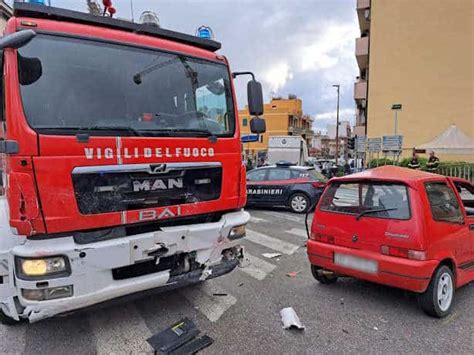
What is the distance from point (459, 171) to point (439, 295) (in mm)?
14123

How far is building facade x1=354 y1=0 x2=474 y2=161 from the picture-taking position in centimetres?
2248

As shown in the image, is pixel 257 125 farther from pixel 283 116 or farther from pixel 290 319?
pixel 283 116

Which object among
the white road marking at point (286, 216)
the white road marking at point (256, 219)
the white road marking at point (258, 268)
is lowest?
the white road marking at point (286, 216)

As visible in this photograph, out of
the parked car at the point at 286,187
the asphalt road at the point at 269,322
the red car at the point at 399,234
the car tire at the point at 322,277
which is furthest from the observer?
the parked car at the point at 286,187

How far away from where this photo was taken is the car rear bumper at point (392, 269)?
3.61 meters

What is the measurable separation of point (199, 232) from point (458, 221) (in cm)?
310

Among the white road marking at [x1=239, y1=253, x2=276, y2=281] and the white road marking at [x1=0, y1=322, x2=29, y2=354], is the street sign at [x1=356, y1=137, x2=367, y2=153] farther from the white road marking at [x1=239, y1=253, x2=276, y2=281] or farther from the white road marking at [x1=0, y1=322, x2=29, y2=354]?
the white road marking at [x1=0, y1=322, x2=29, y2=354]

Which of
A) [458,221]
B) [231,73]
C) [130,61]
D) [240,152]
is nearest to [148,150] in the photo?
[130,61]

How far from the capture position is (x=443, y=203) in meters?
4.13

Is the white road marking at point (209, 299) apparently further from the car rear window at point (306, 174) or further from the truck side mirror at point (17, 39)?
the car rear window at point (306, 174)

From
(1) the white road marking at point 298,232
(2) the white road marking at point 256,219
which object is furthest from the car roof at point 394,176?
(2) the white road marking at point 256,219

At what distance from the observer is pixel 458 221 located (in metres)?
4.20

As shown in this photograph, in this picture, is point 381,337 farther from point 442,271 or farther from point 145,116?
point 145,116

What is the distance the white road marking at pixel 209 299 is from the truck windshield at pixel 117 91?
2.01 meters
